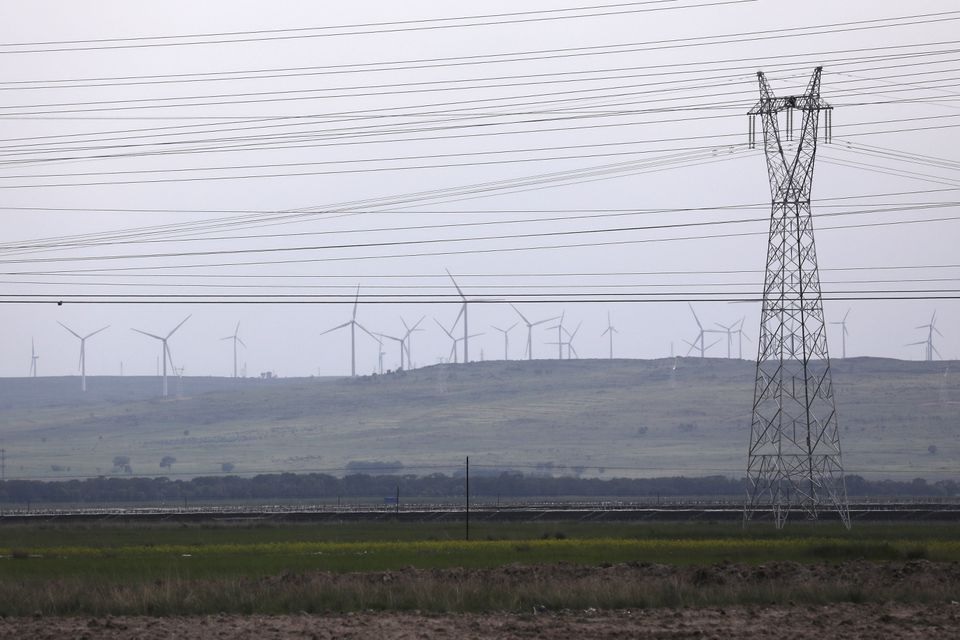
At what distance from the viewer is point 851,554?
5362 cm

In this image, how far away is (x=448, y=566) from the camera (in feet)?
155

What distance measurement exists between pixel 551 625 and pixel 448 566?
1833 cm

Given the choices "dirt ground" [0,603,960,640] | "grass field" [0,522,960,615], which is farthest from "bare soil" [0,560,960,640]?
"grass field" [0,522,960,615]

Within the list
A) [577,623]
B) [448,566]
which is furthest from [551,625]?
[448,566]

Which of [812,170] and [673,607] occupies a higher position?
[812,170]

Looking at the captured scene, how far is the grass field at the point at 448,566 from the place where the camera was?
3353 centimetres

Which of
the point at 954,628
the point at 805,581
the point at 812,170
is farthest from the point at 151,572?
the point at 812,170

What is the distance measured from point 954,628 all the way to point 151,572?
28.0 metres

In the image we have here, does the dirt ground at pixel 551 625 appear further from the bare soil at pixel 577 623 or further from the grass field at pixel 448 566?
the grass field at pixel 448 566

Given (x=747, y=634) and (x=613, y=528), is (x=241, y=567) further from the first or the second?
(x=613, y=528)

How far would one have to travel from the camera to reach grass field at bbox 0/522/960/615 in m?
33.5

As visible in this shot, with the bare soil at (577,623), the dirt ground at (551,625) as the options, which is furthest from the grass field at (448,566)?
the dirt ground at (551,625)

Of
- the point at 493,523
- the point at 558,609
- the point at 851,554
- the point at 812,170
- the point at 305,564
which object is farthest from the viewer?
the point at 493,523

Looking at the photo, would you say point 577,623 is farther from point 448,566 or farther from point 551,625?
point 448,566
